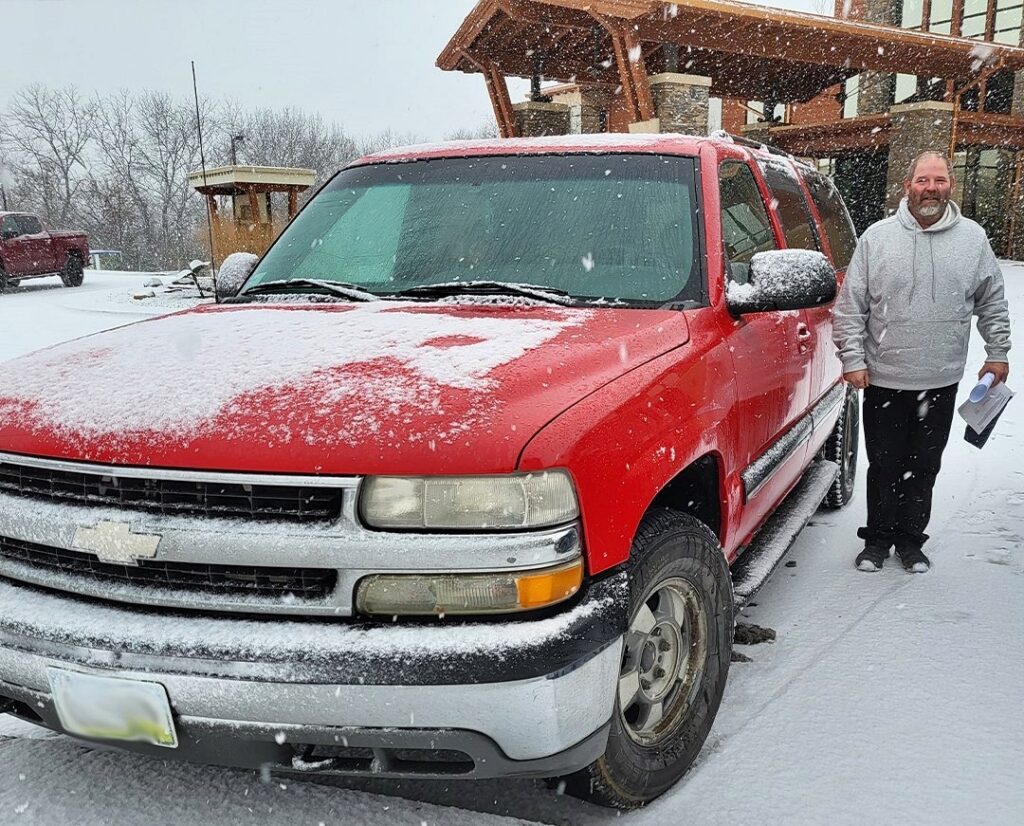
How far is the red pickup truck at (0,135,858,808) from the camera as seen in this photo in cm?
175

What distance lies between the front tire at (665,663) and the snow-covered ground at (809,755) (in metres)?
0.13

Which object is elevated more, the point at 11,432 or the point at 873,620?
the point at 11,432

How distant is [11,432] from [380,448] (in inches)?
38.0

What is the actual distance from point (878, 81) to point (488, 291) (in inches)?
1015

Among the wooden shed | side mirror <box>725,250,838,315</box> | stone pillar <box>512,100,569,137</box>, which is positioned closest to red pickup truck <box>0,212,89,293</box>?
the wooden shed

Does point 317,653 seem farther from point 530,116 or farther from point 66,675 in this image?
point 530,116

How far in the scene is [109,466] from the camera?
1.88 metres

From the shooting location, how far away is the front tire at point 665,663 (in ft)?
6.90

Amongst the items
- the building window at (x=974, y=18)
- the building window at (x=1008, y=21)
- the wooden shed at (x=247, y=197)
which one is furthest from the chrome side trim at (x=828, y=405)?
the building window at (x=974, y=18)

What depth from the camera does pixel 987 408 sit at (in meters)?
3.94

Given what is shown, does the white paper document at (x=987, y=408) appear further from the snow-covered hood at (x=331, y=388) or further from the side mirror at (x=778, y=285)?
the snow-covered hood at (x=331, y=388)

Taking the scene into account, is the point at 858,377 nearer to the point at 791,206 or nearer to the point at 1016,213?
the point at 791,206

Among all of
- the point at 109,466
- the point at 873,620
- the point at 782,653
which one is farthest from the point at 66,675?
the point at 873,620

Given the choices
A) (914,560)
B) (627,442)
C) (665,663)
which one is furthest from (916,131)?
(627,442)
